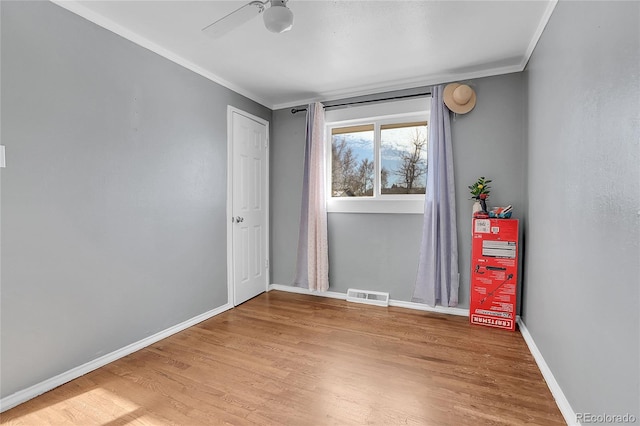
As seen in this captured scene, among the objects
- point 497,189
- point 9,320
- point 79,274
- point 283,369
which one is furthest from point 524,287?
point 9,320

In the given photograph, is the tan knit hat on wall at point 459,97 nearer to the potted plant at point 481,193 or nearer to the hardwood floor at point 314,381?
the potted plant at point 481,193

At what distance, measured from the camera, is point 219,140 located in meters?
3.12

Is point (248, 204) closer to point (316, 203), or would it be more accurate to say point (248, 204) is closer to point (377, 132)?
point (316, 203)

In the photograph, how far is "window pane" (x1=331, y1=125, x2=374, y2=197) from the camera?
11.6 ft

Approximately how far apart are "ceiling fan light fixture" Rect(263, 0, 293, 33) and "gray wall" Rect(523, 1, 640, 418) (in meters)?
1.38

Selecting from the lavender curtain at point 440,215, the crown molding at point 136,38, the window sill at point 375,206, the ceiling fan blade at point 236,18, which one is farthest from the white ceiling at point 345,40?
the window sill at point 375,206

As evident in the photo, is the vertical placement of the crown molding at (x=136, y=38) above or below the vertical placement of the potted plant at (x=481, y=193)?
above

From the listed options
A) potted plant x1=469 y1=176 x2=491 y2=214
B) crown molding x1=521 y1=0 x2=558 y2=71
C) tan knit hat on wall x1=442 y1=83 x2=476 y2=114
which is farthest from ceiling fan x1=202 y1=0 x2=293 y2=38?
potted plant x1=469 y1=176 x2=491 y2=214

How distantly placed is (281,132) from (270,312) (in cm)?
227

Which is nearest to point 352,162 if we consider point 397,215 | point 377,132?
point 377,132

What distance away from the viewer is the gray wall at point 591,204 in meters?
1.09

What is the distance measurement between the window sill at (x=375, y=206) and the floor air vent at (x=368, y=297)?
95 centimetres

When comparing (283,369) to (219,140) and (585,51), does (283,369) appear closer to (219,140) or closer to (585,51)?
(219,140)

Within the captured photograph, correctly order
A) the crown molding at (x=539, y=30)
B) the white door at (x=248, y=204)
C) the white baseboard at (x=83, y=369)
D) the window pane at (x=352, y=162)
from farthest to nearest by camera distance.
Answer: the window pane at (x=352, y=162), the white door at (x=248, y=204), the crown molding at (x=539, y=30), the white baseboard at (x=83, y=369)
